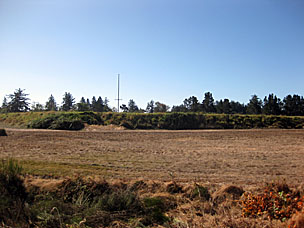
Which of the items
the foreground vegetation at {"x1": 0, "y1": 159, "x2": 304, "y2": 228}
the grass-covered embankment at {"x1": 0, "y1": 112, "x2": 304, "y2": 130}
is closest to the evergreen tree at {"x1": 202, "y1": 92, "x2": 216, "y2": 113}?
the grass-covered embankment at {"x1": 0, "y1": 112, "x2": 304, "y2": 130}

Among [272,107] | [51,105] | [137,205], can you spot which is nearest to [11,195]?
[137,205]

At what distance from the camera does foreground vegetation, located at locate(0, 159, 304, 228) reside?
15.0ft

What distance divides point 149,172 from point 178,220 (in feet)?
13.8

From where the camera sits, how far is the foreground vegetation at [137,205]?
4559 mm

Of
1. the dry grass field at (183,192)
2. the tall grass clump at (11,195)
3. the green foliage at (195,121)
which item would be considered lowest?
the dry grass field at (183,192)

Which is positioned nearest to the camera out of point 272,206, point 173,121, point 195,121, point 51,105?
point 272,206

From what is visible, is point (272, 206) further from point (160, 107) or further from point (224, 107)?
point (160, 107)

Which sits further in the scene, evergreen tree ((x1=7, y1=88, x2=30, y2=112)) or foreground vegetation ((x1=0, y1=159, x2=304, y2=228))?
evergreen tree ((x1=7, y1=88, x2=30, y2=112))

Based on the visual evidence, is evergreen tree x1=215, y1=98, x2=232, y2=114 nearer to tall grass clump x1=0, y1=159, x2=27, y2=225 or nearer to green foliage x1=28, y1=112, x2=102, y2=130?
green foliage x1=28, y1=112, x2=102, y2=130

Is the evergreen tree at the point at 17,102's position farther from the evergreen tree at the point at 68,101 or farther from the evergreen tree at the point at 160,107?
the evergreen tree at the point at 160,107

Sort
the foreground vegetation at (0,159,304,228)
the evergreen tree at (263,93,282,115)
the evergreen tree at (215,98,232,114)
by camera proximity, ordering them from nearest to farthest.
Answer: the foreground vegetation at (0,159,304,228) → the evergreen tree at (263,93,282,115) → the evergreen tree at (215,98,232,114)

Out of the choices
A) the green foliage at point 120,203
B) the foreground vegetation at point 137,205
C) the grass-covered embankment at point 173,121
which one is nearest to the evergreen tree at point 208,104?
the grass-covered embankment at point 173,121

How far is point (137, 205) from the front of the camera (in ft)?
17.7

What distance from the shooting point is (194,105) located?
5988 cm
